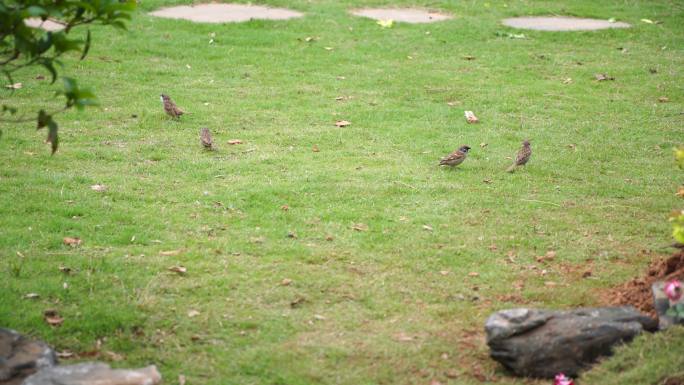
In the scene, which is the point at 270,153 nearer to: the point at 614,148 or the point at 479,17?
the point at 614,148

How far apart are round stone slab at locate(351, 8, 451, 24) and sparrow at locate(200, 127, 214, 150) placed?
823 cm

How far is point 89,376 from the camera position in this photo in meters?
5.26

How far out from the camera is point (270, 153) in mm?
11219

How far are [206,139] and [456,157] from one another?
3.30 metres

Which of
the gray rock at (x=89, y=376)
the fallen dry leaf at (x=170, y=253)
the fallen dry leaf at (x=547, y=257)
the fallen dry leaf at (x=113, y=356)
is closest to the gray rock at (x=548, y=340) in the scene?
the fallen dry leaf at (x=547, y=257)

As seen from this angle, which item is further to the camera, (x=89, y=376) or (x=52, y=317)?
(x=52, y=317)

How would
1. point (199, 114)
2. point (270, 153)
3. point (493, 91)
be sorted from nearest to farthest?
1. point (270, 153)
2. point (199, 114)
3. point (493, 91)

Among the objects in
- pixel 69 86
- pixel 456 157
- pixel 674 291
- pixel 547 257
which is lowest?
pixel 547 257


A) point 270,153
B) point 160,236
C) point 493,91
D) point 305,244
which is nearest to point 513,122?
point 493,91

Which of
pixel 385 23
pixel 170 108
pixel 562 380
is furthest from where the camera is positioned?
pixel 385 23

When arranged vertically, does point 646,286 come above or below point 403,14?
below

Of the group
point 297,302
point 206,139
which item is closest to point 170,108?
point 206,139

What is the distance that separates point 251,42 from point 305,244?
889cm

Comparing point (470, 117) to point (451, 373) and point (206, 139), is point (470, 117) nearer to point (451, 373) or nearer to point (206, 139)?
point (206, 139)
